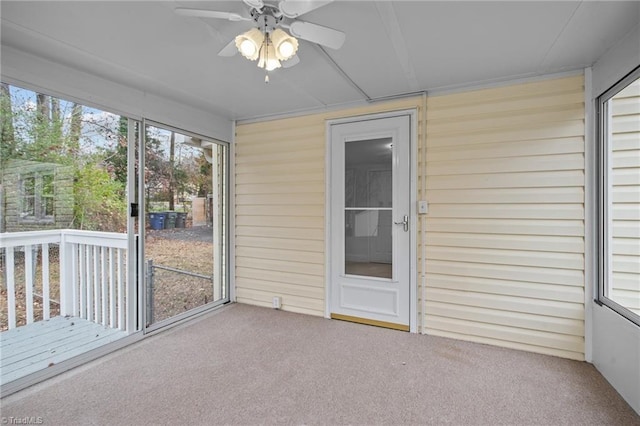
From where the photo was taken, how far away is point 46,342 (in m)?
2.56

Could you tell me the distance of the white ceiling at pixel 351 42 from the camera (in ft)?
5.65

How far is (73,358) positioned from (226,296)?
167 centimetres

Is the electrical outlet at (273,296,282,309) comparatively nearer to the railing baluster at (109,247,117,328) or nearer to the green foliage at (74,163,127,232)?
the railing baluster at (109,247,117,328)

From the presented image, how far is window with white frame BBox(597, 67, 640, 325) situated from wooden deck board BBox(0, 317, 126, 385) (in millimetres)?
4073

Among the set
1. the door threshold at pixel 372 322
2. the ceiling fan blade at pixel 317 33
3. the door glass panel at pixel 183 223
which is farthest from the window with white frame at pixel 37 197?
the door threshold at pixel 372 322

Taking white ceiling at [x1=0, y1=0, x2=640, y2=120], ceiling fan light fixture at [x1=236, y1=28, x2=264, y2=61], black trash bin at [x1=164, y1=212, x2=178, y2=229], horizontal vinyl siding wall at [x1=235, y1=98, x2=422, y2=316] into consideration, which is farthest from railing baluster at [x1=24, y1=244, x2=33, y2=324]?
ceiling fan light fixture at [x1=236, y1=28, x2=264, y2=61]

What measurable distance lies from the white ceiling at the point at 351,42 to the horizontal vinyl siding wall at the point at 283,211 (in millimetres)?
729

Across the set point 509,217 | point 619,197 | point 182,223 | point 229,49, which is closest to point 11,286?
point 182,223

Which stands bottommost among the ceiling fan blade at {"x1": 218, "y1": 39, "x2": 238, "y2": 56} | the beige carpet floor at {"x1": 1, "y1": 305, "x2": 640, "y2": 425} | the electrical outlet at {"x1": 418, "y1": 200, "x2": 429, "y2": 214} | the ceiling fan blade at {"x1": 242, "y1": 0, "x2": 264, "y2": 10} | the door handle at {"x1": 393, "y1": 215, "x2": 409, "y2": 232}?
the beige carpet floor at {"x1": 1, "y1": 305, "x2": 640, "y2": 425}

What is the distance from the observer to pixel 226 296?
12.8 feet

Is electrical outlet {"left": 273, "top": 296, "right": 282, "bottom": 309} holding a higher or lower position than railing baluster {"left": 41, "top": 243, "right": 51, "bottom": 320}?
lower

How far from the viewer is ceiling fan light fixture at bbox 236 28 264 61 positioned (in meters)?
1.64

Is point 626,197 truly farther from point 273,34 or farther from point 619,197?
point 273,34

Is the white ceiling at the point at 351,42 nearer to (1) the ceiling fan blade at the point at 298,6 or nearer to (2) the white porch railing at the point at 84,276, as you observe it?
(1) the ceiling fan blade at the point at 298,6
